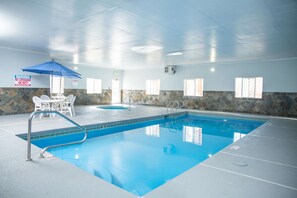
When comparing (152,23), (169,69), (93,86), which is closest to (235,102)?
(169,69)

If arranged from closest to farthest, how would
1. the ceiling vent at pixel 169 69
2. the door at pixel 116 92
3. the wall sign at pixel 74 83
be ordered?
the wall sign at pixel 74 83, the ceiling vent at pixel 169 69, the door at pixel 116 92

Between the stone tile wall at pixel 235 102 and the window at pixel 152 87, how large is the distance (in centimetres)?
30

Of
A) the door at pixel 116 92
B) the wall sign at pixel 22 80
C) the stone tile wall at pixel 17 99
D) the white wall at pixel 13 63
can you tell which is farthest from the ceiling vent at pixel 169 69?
the wall sign at pixel 22 80

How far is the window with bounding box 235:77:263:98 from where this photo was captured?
9.20m

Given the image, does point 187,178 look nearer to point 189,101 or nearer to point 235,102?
point 235,102

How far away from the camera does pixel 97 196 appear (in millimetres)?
1954

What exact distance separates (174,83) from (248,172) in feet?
31.3

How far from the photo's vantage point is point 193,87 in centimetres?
1130

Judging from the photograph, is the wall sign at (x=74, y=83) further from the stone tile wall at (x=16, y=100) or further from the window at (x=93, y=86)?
the stone tile wall at (x=16, y=100)

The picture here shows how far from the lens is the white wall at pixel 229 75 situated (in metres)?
8.38

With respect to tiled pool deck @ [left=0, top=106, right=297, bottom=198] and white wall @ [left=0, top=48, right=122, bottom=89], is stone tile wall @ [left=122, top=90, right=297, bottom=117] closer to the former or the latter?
tiled pool deck @ [left=0, top=106, right=297, bottom=198]

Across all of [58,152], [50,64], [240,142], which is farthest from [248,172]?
[50,64]


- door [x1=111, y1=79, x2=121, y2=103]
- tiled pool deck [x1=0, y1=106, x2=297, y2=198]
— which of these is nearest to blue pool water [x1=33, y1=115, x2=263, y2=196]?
tiled pool deck [x1=0, y1=106, x2=297, y2=198]

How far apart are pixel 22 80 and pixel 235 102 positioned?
31.6 ft
